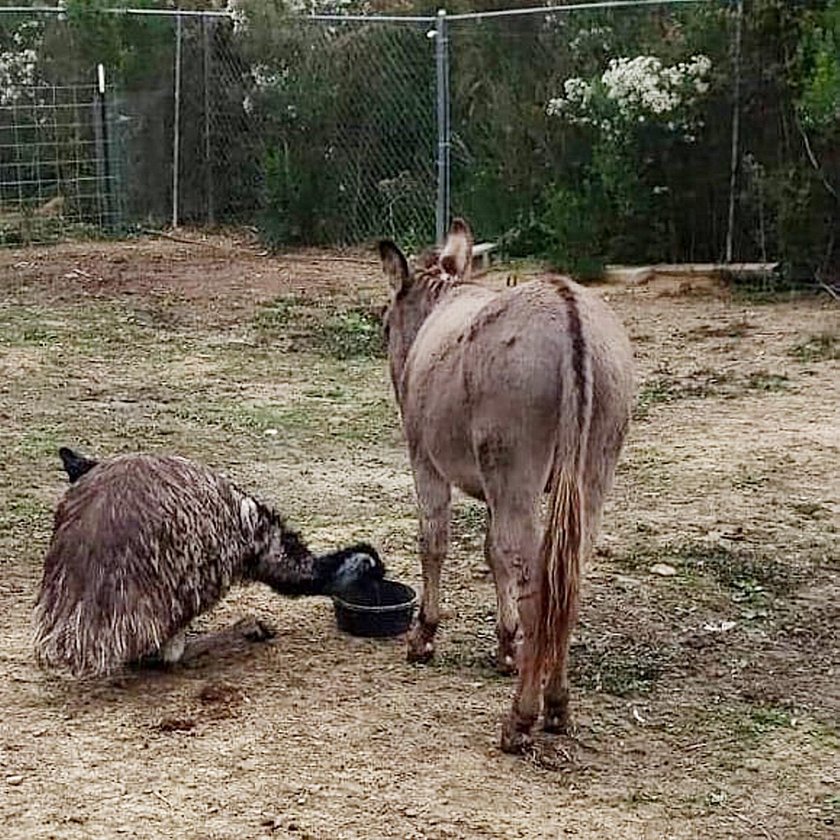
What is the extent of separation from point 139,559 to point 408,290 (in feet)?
4.29

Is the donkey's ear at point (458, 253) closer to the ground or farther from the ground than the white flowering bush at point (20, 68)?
closer to the ground

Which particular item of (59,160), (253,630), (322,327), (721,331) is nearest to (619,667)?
(253,630)

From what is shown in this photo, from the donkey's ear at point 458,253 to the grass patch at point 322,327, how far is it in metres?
3.84

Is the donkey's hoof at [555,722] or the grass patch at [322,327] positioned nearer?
the donkey's hoof at [555,722]

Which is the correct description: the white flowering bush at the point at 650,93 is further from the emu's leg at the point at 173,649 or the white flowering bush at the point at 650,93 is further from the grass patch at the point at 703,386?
the emu's leg at the point at 173,649

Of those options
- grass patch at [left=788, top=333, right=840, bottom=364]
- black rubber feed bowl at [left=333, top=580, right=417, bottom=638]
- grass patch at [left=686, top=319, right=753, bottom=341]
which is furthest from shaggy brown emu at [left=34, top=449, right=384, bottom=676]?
grass patch at [left=686, top=319, right=753, bottom=341]

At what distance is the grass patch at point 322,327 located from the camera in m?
9.27

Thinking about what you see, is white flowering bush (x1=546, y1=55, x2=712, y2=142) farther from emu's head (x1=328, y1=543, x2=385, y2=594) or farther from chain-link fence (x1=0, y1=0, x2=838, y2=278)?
emu's head (x1=328, y1=543, x2=385, y2=594)

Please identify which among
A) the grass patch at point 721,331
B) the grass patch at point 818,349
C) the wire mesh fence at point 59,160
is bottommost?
the grass patch at point 818,349

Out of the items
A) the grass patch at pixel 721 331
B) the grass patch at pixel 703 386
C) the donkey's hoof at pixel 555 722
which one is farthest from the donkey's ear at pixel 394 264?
the grass patch at pixel 721 331

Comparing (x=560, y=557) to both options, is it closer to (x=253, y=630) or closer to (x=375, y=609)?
(x=375, y=609)

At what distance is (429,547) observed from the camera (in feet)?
14.5

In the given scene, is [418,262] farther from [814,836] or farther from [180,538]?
[814,836]

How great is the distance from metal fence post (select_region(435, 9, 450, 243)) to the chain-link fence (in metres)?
0.03
